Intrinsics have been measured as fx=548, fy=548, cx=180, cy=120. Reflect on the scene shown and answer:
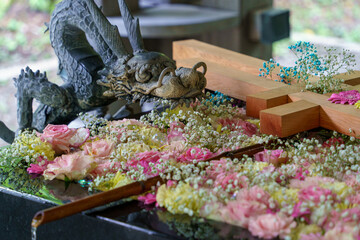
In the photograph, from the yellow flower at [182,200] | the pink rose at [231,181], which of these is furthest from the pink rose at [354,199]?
the yellow flower at [182,200]

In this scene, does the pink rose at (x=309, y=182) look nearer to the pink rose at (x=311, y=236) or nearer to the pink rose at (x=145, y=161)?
the pink rose at (x=311, y=236)

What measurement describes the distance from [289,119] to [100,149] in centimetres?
61

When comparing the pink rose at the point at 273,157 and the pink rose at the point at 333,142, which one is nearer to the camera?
the pink rose at the point at 273,157

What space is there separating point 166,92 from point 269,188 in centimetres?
57

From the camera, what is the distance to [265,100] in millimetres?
1908

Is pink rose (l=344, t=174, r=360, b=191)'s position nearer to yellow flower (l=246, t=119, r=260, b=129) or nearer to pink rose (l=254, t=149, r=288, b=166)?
pink rose (l=254, t=149, r=288, b=166)

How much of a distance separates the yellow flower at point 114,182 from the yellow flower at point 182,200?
7.0 inches

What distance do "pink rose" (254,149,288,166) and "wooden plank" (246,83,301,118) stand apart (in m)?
0.30

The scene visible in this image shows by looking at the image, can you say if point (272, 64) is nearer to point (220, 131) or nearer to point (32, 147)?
point (220, 131)

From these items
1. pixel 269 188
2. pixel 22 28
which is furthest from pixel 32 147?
pixel 22 28

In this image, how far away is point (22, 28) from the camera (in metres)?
6.14

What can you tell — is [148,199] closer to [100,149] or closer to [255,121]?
[100,149]

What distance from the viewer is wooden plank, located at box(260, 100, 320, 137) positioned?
176 cm

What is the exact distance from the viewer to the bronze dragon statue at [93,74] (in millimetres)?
1834
